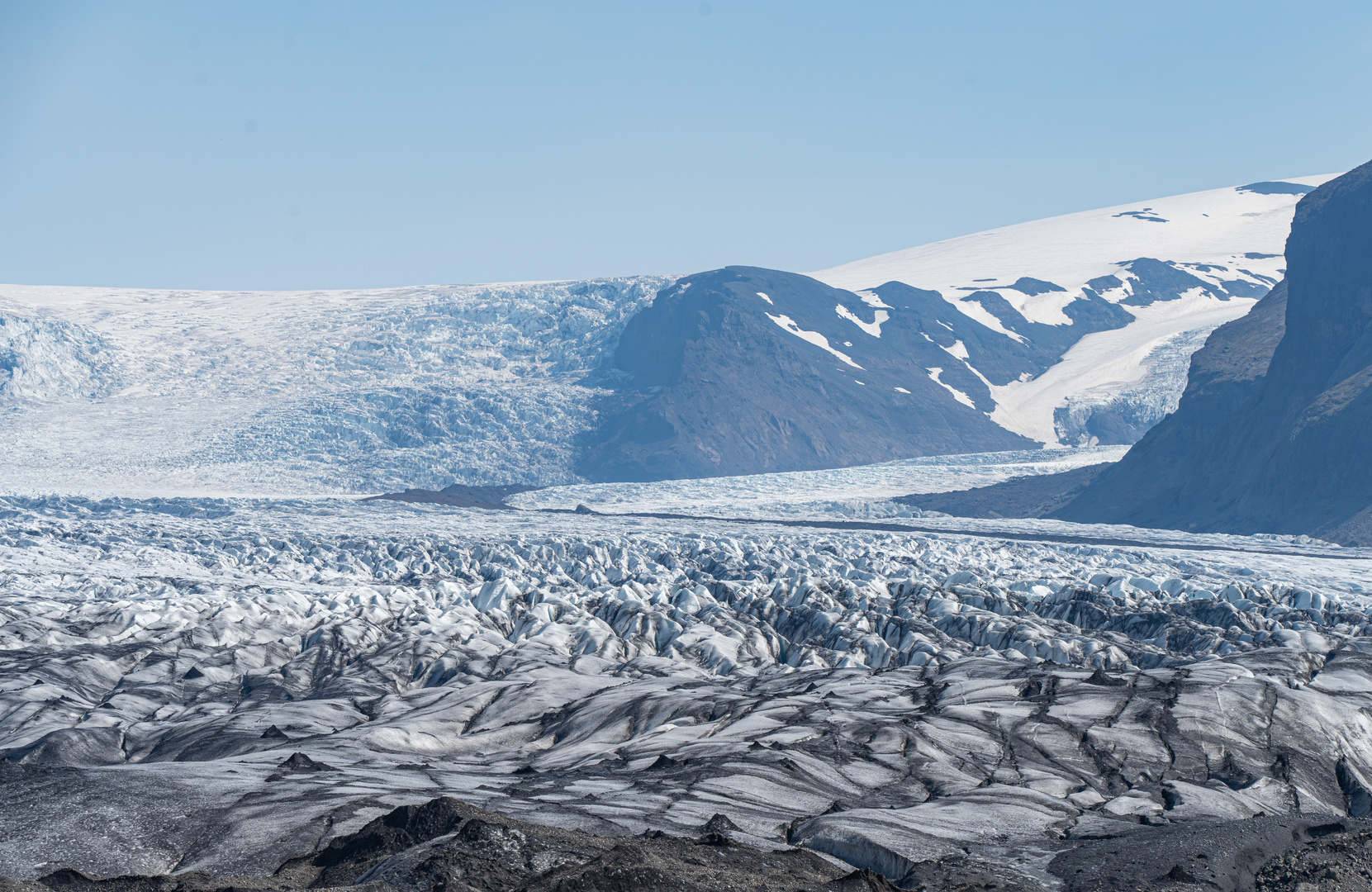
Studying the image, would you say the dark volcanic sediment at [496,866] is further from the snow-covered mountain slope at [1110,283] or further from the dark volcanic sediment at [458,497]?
the snow-covered mountain slope at [1110,283]

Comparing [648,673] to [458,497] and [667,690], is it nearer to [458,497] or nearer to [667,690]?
[667,690]

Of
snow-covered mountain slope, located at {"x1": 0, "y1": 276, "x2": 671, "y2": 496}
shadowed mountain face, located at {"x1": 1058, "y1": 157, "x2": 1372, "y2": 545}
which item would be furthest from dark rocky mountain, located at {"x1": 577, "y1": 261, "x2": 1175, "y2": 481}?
shadowed mountain face, located at {"x1": 1058, "y1": 157, "x2": 1372, "y2": 545}

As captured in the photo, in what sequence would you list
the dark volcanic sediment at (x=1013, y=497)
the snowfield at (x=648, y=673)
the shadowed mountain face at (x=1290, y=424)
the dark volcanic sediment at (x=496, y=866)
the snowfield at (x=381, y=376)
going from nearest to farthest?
1. the dark volcanic sediment at (x=496, y=866)
2. the snowfield at (x=648, y=673)
3. the shadowed mountain face at (x=1290, y=424)
4. the dark volcanic sediment at (x=1013, y=497)
5. the snowfield at (x=381, y=376)

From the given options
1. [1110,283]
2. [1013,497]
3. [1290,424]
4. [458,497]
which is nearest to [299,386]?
[458,497]

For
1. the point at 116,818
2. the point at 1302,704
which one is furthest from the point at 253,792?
the point at 1302,704

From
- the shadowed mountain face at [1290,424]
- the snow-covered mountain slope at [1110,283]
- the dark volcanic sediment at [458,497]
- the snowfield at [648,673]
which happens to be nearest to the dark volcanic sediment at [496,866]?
the snowfield at [648,673]

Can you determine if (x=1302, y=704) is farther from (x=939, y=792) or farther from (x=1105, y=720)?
(x=939, y=792)

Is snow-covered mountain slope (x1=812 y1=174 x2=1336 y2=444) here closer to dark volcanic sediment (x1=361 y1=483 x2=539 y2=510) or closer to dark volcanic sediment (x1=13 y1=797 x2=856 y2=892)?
dark volcanic sediment (x1=361 y1=483 x2=539 y2=510)
